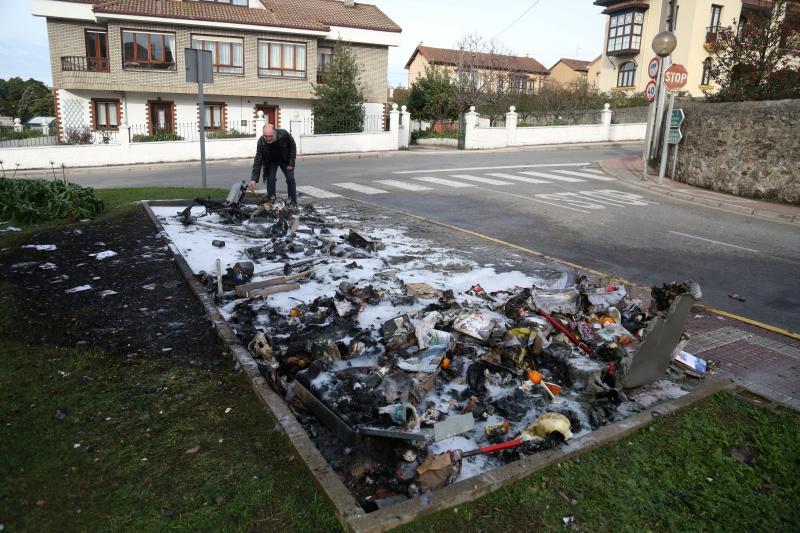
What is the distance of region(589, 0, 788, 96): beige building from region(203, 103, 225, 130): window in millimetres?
30966

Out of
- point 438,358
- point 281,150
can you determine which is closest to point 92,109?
point 281,150

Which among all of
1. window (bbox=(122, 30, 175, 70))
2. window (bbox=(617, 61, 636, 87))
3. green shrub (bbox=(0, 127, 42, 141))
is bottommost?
green shrub (bbox=(0, 127, 42, 141))

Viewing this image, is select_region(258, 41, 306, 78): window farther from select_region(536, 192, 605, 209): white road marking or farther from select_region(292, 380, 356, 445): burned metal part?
select_region(292, 380, 356, 445): burned metal part

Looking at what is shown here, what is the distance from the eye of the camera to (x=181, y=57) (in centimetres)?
3142

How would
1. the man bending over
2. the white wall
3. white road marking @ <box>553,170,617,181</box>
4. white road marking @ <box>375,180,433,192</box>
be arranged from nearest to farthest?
the man bending over, white road marking @ <box>375,180,433,192</box>, white road marking @ <box>553,170,617,181</box>, the white wall

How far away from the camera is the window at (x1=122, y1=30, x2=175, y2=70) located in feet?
99.1

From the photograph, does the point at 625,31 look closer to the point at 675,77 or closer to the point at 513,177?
the point at 675,77

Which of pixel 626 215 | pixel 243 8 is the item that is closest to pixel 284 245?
pixel 626 215

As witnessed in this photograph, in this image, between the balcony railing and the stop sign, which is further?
the balcony railing

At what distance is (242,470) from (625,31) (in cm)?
5313

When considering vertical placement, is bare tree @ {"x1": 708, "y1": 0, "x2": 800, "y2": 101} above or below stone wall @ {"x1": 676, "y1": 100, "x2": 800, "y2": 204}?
above

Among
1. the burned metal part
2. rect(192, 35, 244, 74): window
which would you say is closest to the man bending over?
the burned metal part

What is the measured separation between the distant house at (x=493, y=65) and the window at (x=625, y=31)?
7654 millimetres

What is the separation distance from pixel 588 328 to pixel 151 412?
11.4ft
